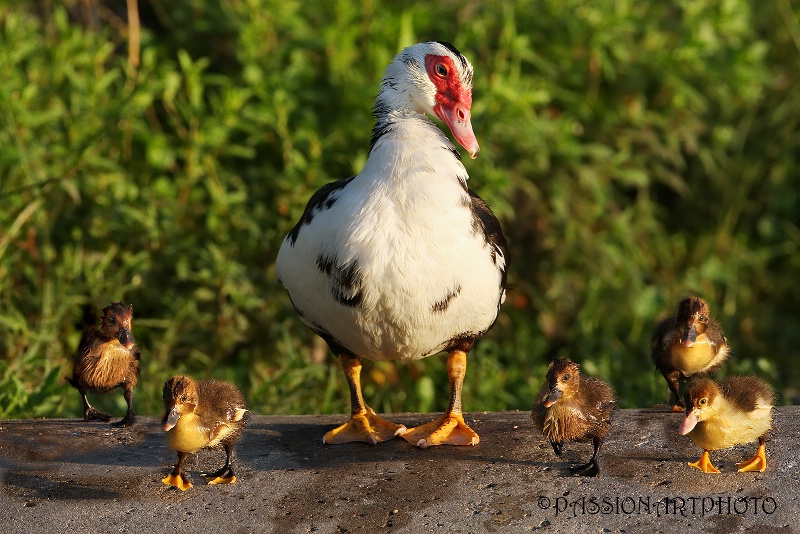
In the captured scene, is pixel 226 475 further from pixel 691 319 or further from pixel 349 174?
pixel 349 174

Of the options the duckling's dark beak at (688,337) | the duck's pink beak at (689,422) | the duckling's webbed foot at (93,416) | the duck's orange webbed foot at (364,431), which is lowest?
the duckling's webbed foot at (93,416)

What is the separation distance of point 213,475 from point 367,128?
10.1ft

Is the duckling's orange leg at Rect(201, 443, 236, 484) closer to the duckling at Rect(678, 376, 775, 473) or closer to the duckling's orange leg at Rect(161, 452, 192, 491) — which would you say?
the duckling's orange leg at Rect(161, 452, 192, 491)

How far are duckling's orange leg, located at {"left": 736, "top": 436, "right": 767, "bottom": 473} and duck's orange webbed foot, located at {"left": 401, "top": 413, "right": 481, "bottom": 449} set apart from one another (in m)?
1.07

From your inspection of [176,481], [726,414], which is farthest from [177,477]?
[726,414]

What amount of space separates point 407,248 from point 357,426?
3.11ft

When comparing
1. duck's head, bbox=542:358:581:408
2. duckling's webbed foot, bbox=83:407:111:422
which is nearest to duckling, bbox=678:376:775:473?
duck's head, bbox=542:358:581:408

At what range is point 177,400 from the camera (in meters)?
3.90

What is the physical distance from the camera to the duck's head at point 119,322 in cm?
441

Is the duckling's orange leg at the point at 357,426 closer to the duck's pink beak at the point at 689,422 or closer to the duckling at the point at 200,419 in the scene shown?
the duckling at the point at 200,419

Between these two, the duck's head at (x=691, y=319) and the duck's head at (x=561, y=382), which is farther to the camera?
the duck's head at (x=691, y=319)

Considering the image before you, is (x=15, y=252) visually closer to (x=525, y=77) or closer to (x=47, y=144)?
(x=47, y=144)

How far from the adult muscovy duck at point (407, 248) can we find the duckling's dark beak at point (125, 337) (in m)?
0.70

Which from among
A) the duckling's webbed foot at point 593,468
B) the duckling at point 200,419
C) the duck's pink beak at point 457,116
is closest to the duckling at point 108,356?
the duckling at point 200,419
